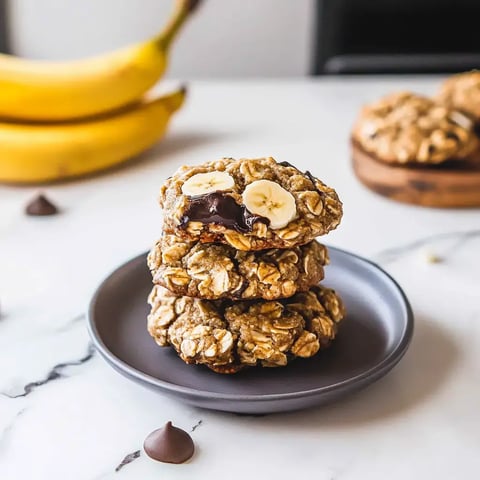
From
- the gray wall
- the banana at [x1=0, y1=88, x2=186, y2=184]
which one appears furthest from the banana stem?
the gray wall

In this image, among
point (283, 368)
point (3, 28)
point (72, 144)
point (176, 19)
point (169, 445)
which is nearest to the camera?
point (169, 445)

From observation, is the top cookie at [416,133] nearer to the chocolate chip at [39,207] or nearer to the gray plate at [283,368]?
the gray plate at [283,368]

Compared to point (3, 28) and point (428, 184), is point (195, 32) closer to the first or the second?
point (3, 28)

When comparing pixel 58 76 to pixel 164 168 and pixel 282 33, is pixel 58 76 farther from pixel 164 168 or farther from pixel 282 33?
pixel 282 33

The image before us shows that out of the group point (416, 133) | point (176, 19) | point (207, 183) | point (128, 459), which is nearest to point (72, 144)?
point (176, 19)

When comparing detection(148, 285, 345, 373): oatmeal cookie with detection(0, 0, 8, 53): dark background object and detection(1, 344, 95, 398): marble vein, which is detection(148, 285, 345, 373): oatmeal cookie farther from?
detection(0, 0, 8, 53): dark background object

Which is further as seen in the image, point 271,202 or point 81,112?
point 81,112

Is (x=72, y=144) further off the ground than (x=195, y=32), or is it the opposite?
(x=72, y=144)
